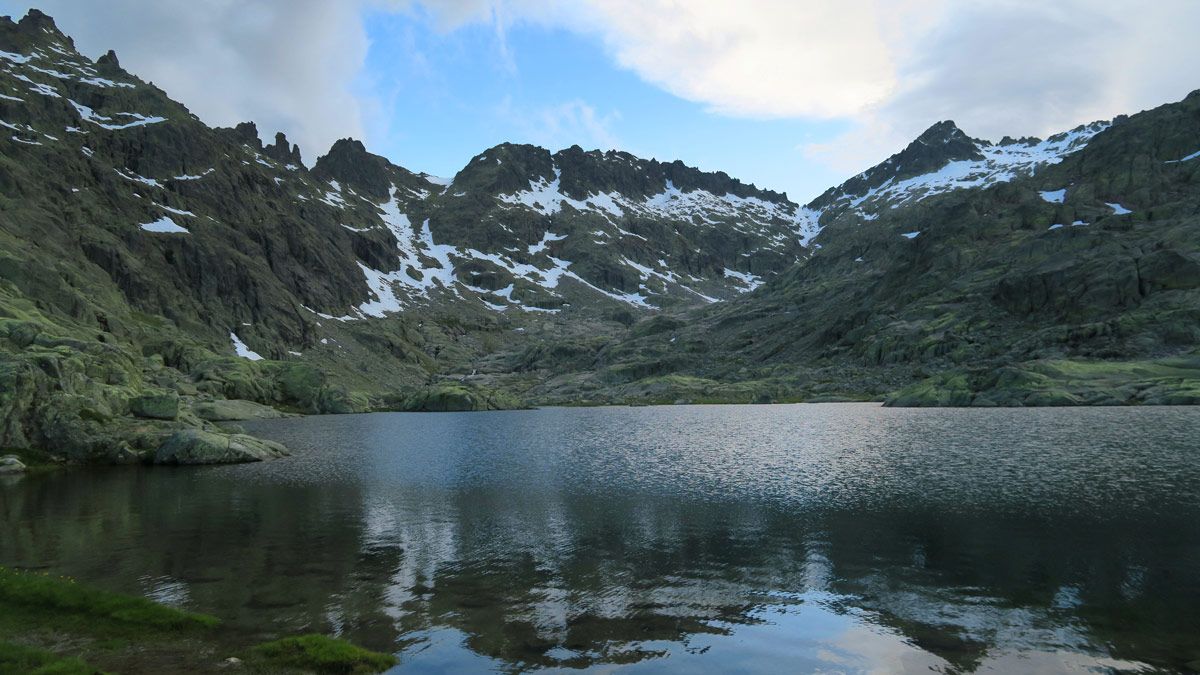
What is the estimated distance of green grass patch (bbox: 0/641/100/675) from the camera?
60.6 feet

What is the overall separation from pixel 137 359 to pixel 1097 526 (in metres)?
185

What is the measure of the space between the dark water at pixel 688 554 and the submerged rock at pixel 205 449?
6.37 m

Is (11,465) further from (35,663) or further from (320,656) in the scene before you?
(320,656)

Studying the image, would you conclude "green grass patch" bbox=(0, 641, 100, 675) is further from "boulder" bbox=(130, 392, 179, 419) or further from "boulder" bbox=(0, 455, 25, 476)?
"boulder" bbox=(130, 392, 179, 419)

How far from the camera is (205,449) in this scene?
76.8m

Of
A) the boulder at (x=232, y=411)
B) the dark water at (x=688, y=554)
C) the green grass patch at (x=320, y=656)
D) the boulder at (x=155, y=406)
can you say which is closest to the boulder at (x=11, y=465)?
the dark water at (x=688, y=554)

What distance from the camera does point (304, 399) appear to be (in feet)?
642

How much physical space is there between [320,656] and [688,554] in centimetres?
1952

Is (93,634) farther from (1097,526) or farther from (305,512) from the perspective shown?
(1097,526)

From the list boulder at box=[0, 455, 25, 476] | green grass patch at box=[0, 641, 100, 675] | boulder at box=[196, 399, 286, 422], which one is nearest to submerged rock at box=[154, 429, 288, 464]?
boulder at box=[0, 455, 25, 476]

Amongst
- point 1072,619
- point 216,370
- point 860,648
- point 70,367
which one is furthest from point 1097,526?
point 216,370

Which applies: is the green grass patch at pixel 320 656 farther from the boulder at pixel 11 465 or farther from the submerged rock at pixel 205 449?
the submerged rock at pixel 205 449

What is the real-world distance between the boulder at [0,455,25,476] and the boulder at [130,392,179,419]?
23.2m

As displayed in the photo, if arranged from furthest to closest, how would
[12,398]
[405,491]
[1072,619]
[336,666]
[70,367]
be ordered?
[70,367] < [12,398] < [405,491] < [1072,619] < [336,666]
